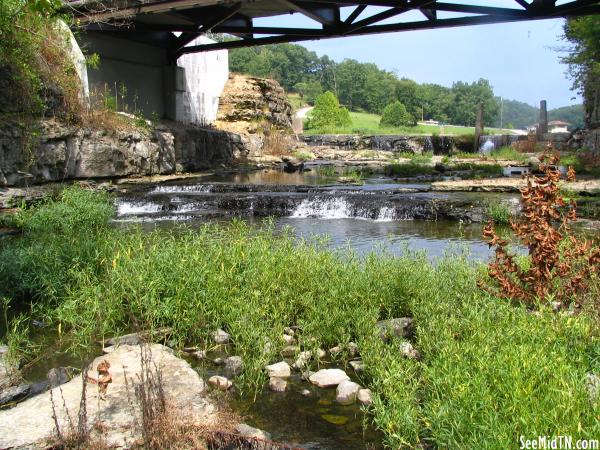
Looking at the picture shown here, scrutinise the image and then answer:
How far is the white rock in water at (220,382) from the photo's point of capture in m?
3.94

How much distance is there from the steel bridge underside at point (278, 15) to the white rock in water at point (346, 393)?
990cm

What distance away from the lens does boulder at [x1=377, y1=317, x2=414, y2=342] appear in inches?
175

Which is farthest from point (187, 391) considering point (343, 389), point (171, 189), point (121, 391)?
point (171, 189)

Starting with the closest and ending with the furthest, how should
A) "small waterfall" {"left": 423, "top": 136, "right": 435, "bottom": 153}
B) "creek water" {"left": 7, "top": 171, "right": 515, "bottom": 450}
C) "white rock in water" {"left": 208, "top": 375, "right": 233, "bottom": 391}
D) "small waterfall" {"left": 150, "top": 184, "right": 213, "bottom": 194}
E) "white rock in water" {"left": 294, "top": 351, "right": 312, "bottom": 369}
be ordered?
"white rock in water" {"left": 208, "top": 375, "right": 233, "bottom": 391} → "white rock in water" {"left": 294, "top": 351, "right": 312, "bottom": 369} → "creek water" {"left": 7, "top": 171, "right": 515, "bottom": 450} → "small waterfall" {"left": 150, "top": 184, "right": 213, "bottom": 194} → "small waterfall" {"left": 423, "top": 136, "right": 435, "bottom": 153}

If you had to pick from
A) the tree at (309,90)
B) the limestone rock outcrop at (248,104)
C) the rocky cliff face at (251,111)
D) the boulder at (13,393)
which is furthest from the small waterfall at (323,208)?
the tree at (309,90)

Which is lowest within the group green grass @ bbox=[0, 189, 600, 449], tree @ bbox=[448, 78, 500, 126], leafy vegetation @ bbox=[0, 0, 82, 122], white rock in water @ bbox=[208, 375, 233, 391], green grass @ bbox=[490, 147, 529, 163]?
white rock in water @ bbox=[208, 375, 233, 391]

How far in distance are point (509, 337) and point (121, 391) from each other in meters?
2.57

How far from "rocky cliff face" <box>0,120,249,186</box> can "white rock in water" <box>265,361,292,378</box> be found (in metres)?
11.0

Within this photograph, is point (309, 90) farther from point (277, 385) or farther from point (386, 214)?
point (277, 385)

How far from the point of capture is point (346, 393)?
3.78m

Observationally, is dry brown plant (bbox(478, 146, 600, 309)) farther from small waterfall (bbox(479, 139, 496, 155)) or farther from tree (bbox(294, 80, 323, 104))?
tree (bbox(294, 80, 323, 104))

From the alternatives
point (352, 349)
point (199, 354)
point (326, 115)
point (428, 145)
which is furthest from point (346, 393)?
point (326, 115)

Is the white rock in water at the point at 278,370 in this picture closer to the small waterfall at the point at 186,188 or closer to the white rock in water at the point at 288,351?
the white rock in water at the point at 288,351

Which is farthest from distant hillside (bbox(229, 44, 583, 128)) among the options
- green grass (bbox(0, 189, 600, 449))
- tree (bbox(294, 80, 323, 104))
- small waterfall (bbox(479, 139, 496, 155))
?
green grass (bbox(0, 189, 600, 449))
